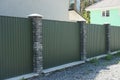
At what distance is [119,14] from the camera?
3266 centimetres

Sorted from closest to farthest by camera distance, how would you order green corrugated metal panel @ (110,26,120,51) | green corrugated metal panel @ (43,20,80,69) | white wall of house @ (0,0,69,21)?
green corrugated metal panel @ (43,20,80,69), white wall of house @ (0,0,69,21), green corrugated metal panel @ (110,26,120,51)

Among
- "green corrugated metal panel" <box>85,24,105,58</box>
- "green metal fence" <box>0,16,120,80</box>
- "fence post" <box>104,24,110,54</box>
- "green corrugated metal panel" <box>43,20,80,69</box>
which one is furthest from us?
"fence post" <box>104,24,110,54</box>

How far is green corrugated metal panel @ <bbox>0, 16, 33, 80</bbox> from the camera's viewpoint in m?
8.65

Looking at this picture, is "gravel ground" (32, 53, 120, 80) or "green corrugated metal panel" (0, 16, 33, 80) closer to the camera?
"green corrugated metal panel" (0, 16, 33, 80)

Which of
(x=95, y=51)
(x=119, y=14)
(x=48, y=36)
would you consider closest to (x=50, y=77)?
(x=48, y=36)

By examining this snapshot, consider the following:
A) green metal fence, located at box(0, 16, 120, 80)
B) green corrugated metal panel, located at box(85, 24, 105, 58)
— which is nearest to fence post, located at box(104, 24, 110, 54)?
green corrugated metal panel, located at box(85, 24, 105, 58)

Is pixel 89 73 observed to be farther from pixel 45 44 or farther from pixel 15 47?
pixel 15 47

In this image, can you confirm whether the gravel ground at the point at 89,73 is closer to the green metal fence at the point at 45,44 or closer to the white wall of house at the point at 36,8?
the green metal fence at the point at 45,44

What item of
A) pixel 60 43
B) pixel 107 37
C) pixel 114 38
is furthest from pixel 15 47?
pixel 114 38

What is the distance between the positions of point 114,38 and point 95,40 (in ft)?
10.1

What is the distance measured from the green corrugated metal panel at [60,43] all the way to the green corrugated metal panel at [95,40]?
1.16 meters

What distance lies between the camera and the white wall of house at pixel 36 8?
13758 mm

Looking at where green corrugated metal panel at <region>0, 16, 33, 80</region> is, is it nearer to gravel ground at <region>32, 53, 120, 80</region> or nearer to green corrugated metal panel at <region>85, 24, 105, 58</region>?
gravel ground at <region>32, 53, 120, 80</region>

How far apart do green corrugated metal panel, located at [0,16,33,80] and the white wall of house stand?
14.0 feet
